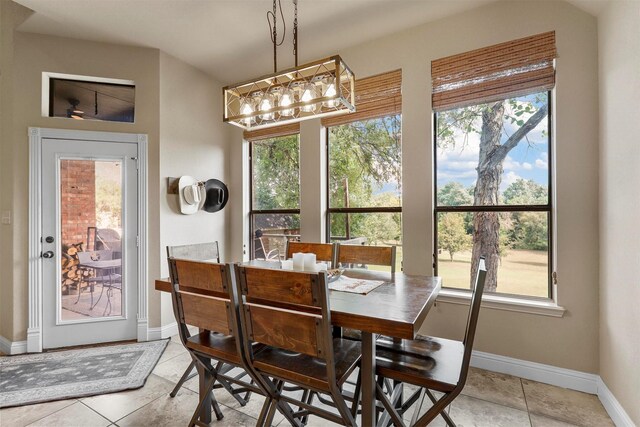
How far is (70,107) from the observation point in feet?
10.1

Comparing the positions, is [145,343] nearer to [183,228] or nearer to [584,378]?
[183,228]

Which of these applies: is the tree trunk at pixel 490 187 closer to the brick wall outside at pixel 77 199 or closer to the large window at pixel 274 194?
the large window at pixel 274 194

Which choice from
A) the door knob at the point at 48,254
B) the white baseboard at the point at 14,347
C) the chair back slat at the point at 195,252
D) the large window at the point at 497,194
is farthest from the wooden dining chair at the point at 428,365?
the white baseboard at the point at 14,347

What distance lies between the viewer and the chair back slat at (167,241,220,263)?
230 centimetres

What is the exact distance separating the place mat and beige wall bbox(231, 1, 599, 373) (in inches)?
41.6

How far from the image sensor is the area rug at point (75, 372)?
2.15 m

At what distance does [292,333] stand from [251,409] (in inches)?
44.0

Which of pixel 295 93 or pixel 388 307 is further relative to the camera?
pixel 295 93

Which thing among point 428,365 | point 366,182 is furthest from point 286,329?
point 366,182

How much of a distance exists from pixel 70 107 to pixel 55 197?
0.96m

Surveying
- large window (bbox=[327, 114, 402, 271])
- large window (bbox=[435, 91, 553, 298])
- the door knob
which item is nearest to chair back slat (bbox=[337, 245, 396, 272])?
large window (bbox=[327, 114, 402, 271])

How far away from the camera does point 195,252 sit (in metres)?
2.46

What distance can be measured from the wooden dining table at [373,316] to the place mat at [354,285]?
0.13 ft

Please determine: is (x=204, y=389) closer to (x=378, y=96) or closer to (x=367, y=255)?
(x=367, y=255)
